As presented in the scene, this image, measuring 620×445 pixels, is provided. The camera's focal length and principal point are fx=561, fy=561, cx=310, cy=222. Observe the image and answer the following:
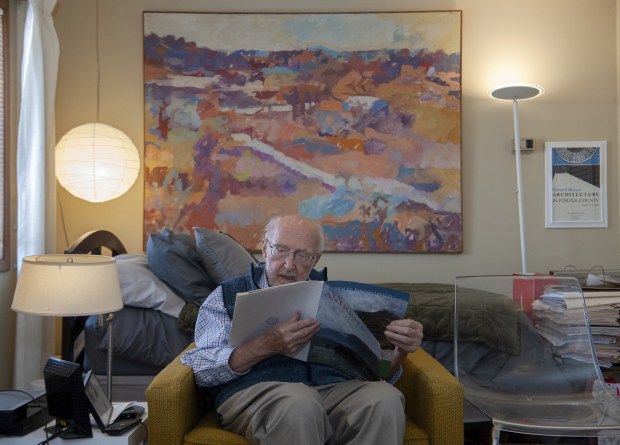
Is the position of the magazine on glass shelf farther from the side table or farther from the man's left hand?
the side table

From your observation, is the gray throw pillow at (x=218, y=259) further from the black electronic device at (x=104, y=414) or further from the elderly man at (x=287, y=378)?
the black electronic device at (x=104, y=414)

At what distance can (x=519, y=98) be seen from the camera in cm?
343

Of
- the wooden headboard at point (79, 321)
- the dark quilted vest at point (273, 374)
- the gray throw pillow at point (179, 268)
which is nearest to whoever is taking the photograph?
the dark quilted vest at point (273, 374)

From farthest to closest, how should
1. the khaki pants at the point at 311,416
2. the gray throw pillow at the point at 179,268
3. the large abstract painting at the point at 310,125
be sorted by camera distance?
the large abstract painting at the point at 310,125 < the gray throw pillow at the point at 179,268 < the khaki pants at the point at 311,416

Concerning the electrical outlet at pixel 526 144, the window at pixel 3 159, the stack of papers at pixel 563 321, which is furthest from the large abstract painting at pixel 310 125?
the stack of papers at pixel 563 321

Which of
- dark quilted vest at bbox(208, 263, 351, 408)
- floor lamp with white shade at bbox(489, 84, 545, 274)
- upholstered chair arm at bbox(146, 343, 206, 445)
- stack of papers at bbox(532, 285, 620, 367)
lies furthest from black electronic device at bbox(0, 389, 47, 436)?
floor lamp with white shade at bbox(489, 84, 545, 274)

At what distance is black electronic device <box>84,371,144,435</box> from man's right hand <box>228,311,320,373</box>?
0.34 meters

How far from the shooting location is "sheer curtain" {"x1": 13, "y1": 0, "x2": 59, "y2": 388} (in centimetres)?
262

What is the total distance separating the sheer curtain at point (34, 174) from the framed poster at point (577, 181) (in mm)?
2983

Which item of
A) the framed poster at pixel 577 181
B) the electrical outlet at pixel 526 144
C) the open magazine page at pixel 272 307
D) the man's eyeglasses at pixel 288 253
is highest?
the electrical outlet at pixel 526 144

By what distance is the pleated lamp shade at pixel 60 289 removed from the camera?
1618mm

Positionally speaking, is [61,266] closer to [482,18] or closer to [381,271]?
[381,271]

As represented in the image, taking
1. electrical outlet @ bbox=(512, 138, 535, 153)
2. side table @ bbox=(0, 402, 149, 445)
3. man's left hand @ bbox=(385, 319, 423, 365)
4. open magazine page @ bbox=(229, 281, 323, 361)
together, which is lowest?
side table @ bbox=(0, 402, 149, 445)

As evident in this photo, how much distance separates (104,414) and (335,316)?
0.71 metres
